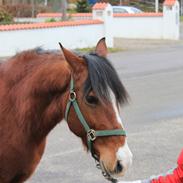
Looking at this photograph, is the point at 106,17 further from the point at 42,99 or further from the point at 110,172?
the point at 110,172

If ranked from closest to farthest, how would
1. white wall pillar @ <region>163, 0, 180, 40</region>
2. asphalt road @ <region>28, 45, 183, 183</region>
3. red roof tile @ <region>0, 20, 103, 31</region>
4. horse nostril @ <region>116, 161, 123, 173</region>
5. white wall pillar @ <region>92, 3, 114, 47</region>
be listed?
1. horse nostril @ <region>116, 161, 123, 173</region>
2. asphalt road @ <region>28, 45, 183, 183</region>
3. red roof tile @ <region>0, 20, 103, 31</region>
4. white wall pillar @ <region>92, 3, 114, 47</region>
5. white wall pillar @ <region>163, 0, 180, 40</region>

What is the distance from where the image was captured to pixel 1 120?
3.64 metres

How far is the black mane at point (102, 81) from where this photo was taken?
326cm

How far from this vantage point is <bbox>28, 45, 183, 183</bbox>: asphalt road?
21.0 feet

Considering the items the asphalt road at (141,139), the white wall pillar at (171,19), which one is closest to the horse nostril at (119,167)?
the asphalt road at (141,139)

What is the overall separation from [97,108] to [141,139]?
4.71 meters

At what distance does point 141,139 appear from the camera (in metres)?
7.93

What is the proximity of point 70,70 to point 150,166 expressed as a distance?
11.5 ft

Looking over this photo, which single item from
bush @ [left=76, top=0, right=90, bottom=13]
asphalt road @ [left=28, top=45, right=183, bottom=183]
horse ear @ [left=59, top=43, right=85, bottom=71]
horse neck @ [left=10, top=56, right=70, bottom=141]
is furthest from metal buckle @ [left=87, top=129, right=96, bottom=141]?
bush @ [left=76, top=0, right=90, bottom=13]

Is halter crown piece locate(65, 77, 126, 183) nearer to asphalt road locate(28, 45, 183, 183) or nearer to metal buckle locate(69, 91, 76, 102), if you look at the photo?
metal buckle locate(69, 91, 76, 102)

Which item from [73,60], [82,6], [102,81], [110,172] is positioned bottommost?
[110,172]

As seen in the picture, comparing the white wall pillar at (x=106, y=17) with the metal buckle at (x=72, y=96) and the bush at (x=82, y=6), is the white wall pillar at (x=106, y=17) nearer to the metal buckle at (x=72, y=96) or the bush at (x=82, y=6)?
the bush at (x=82, y=6)

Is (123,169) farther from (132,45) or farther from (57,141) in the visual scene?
(132,45)

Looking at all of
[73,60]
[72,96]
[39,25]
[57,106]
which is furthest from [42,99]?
[39,25]
